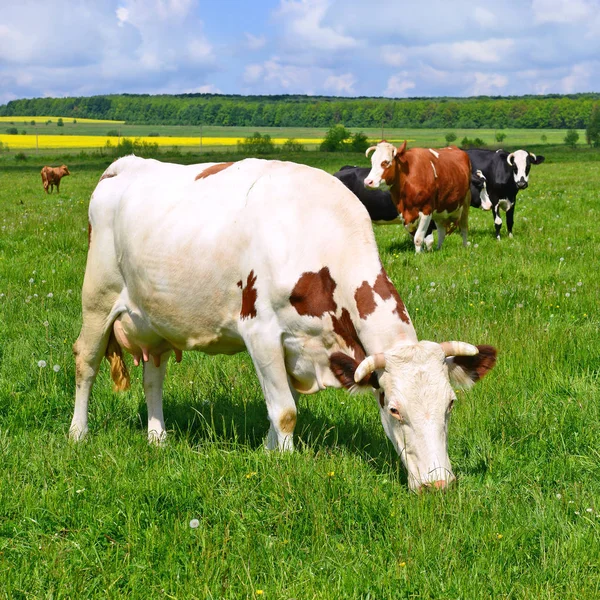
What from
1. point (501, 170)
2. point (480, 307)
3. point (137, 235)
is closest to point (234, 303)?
point (137, 235)

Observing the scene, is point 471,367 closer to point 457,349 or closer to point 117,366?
point 457,349

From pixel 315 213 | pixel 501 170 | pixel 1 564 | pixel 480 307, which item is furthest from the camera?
pixel 501 170

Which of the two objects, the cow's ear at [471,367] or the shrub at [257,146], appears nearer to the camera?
the cow's ear at [471,367]

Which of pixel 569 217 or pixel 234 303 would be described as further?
pixel 569 217

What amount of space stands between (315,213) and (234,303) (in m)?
0.81

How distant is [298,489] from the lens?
4.16 metres

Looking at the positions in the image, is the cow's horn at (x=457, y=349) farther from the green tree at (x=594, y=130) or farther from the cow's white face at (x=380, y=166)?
the green tree at (x=594, y=130)

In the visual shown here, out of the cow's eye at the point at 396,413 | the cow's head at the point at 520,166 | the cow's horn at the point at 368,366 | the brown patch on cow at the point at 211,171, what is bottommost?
the cow's eye at the point at 396,413

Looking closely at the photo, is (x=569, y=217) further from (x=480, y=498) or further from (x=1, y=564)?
(x=1, y=564)

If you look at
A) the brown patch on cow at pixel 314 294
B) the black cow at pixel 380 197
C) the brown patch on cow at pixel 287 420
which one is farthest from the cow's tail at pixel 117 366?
the black cow at pixel 380 197

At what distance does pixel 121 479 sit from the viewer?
442cm

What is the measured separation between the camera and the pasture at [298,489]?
3.53 metres

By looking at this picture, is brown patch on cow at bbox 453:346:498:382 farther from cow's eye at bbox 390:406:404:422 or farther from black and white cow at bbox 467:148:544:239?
black and white cow at bbox 467:148:544:239

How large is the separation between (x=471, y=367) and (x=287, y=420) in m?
1.21
